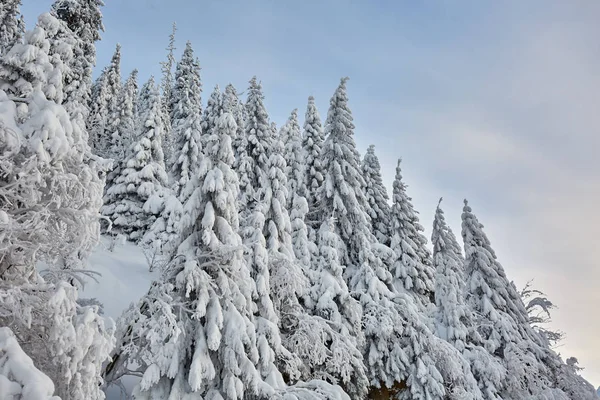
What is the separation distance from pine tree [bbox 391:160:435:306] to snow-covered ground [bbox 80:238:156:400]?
50.4 feet

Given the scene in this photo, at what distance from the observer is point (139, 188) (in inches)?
1187

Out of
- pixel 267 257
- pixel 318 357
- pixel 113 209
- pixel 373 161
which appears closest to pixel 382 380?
pixel 318 357

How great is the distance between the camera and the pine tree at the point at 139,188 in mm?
30062

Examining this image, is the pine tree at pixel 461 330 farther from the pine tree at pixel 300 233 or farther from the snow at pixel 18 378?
the snow at pixel 18 378

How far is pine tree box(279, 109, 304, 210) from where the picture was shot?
2206cm

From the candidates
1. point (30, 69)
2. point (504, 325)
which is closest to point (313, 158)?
point (504, 325)

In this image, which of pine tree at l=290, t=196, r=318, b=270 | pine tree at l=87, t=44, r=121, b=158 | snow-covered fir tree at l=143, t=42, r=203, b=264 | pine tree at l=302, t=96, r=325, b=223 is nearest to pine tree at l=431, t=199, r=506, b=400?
pine tree at l=302, t=96, r=325, b=223

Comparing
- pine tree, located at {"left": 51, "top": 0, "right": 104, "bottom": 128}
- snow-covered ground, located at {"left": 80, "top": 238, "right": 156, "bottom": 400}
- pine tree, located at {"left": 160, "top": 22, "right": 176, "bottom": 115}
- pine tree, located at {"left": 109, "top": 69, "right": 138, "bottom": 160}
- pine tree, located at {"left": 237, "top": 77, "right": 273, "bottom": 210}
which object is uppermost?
pine tree, located at {"left": 160, "top": 22, "right": 176, "bottom": 115}

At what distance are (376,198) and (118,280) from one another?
65.2 ft

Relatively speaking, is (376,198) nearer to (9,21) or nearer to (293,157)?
(293,157)

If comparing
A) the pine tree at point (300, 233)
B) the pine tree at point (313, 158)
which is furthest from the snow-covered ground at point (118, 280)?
the pine tree at point (313, 158)

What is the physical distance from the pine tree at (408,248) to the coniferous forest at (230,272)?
0.13 meters

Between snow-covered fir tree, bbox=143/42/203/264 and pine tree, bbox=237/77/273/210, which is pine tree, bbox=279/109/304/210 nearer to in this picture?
pine tree, bbox=237/77/273/210

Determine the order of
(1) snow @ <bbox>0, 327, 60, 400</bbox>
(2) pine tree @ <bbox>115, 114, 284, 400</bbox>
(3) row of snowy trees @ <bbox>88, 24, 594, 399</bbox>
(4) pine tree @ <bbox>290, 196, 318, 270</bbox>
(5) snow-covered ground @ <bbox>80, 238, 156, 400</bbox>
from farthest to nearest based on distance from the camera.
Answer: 1. (5) snow-covered ground @ <bbox>80, 238, 156, 400</bbox>
2. (4) pine tree @ <bbox>290, 196, 318, 270</bbox>
3. (3) row of snowy trees @ <bbox>88, 24, 594, 399</bbox>
4. (2) pine tree @ <bbox>115, 114, 284, 400</bbox>
5. (1) snow @ <bbox>0, 327, 60, 400</bbox>
